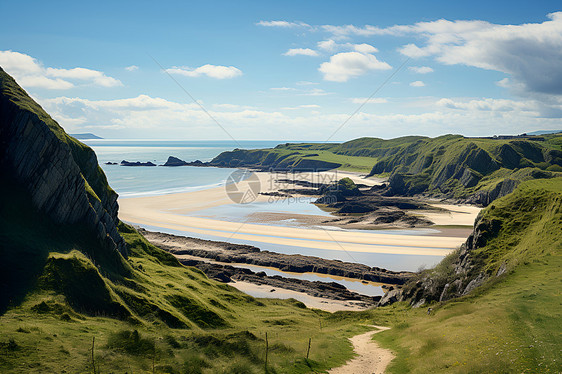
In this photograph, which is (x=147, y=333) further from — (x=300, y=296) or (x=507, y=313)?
(x=300, y=296)

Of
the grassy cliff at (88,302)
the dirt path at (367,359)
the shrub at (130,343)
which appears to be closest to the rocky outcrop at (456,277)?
the grassy cliff at (88,302)

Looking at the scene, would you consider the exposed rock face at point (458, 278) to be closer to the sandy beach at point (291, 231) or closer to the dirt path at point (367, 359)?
the dirt path at point (367, 359)

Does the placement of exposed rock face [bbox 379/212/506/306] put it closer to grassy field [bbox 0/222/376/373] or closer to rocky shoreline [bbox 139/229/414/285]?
grassy field [bbox 0/222/376/373]

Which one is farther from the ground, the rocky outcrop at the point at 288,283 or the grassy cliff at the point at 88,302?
the grassy cliff at the point at 88,302

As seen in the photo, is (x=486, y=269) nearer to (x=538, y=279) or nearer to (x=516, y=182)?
(x=538, y=279)

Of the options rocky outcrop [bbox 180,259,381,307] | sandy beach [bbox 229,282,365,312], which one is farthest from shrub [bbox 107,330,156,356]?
rocky outcrop [bbox 180,259,381,307]

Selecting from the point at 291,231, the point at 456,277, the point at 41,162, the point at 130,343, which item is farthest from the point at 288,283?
the point at 130,343
